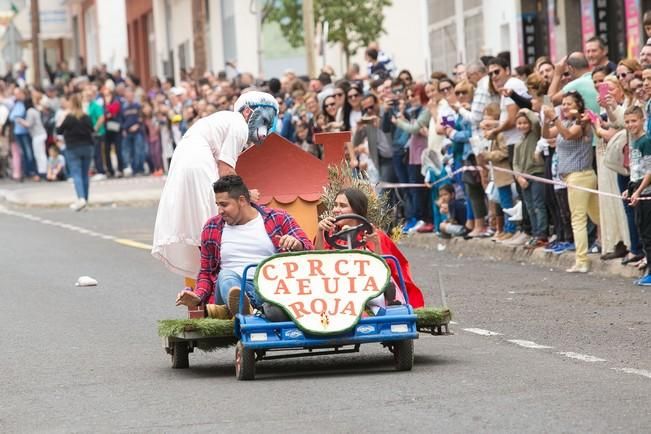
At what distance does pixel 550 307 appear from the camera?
1480 centimetres

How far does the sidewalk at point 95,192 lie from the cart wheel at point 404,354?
23220 millimetres

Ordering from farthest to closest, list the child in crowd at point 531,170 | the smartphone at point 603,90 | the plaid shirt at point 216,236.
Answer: the child in crowd at point 531,170 < the smartphone at point 603,90 < the plaid shirt at point 216,236

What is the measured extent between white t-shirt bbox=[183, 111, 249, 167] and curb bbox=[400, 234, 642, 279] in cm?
571

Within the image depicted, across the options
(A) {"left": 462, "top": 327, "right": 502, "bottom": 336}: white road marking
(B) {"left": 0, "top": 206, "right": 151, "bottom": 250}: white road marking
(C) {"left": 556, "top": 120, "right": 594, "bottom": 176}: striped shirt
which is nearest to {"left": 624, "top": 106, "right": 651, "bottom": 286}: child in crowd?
(C) {"left": 556, "top": 120, "right": 594, "bottom": 176}: striped shirt

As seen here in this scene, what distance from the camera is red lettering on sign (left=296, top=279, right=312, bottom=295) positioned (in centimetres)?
1066

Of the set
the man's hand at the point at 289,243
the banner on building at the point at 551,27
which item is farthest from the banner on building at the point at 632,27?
the man's hand at the point at 289,243

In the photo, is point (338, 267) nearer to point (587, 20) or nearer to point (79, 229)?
point (79, 229)

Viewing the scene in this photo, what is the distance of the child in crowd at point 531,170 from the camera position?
1889 cm

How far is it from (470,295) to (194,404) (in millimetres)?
6719

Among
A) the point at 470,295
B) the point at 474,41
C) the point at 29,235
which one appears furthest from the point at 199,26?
the point at 470,295

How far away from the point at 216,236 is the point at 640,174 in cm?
580

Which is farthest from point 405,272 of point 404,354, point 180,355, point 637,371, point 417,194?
point 417,194

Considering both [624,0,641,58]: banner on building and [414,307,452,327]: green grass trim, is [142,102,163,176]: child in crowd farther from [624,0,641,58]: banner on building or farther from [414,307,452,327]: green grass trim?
[414,307,452,327]: green grass trim

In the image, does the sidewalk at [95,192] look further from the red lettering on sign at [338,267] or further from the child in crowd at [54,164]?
the red lettering on sign at [338,267]
